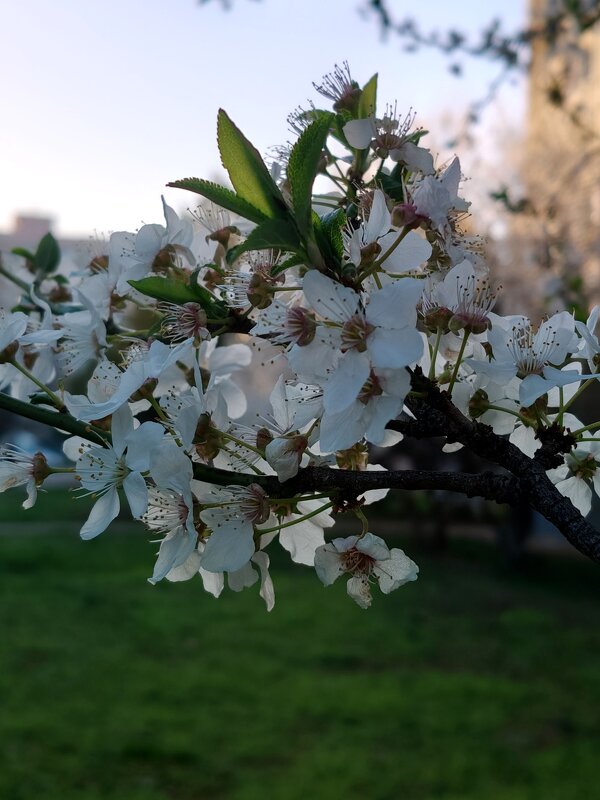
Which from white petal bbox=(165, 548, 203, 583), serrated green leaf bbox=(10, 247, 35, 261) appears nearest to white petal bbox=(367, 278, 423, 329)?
white petal bbox=(165, 548, 203, 583)

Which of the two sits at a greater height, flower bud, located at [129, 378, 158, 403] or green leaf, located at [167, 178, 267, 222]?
green leaf, located at [167, 178, 267, 222]

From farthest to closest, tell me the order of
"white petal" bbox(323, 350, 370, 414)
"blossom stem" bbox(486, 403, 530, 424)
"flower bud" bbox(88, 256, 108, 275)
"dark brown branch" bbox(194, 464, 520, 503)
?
1. "flower bud" bbox(88, 256, 108, 275)
2. "blossom stem" bbox(486, 403, 530, 424)
3. "dark brown branch" bbox(194, 464, 520, 503)
4. "white petal" bbox(323, 350, 370, 414)

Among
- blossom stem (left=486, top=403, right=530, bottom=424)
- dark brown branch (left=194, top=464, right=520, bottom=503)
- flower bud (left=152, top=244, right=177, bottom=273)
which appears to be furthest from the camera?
flower bud (left=152, top=244, right=177, bottom=273)

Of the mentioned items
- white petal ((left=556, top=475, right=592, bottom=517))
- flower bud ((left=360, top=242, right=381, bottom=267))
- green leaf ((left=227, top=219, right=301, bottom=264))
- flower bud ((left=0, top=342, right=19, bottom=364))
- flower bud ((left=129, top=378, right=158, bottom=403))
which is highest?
flower bud ((left=360, top=242, right=381, bottom=267))

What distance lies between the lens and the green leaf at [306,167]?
63 cm

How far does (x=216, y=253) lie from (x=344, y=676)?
15.1 feet

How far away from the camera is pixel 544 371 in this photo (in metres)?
0.77

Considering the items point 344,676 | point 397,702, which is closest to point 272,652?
point 344,676

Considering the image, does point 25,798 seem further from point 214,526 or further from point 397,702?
point 214,526

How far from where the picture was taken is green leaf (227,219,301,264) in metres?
0.64

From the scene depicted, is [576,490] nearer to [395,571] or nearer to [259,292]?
[395,571]

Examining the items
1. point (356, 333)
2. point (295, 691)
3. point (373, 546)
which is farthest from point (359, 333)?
point (295, 691)

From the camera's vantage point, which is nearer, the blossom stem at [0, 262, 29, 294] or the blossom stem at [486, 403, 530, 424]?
the blossom stem at [486, 403, 530, 424]

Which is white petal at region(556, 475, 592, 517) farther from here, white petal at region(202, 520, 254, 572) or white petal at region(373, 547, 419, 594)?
white petal at region(202, 520, 254, 572)
